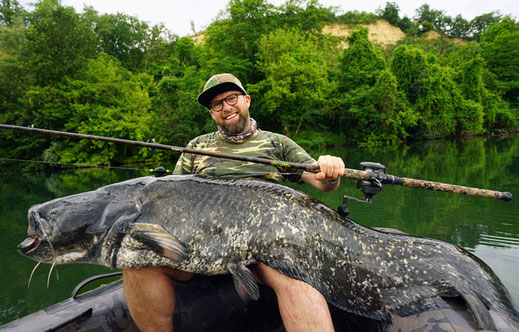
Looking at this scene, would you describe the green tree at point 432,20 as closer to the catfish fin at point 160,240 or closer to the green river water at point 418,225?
the green river water at point 418,225

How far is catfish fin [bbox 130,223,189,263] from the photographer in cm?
174

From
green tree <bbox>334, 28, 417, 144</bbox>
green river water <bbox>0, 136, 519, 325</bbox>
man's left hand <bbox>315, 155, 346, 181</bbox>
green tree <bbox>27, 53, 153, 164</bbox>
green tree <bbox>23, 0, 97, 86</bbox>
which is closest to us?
man's left hand <bbox>315, 155, 346, 181</bbox>

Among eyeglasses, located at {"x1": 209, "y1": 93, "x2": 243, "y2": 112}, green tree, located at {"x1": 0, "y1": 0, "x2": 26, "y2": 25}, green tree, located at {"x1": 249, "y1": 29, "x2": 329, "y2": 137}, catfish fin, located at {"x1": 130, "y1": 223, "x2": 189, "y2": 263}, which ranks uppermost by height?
green tree, located at {"x1": 0, "y1": 0, "x2": 26, "y2": 25}

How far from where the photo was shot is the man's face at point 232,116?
2.91 metres

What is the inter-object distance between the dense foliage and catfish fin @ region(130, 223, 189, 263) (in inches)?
886

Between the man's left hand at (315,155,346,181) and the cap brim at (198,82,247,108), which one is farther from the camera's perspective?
the cap brim at (198,82,247,108)

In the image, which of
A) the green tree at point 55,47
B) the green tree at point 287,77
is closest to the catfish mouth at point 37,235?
the green tree at point 287,77

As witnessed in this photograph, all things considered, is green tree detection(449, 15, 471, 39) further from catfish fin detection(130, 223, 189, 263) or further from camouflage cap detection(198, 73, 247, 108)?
catfish fin detection(130, 223, 189, 263)

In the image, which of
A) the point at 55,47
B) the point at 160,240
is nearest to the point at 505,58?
the point at 160,240

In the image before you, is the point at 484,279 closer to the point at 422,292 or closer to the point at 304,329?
the point at 422,292

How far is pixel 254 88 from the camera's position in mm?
25875

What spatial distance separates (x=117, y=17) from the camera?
4672 centimetres

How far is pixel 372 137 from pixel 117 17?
46.9 meters

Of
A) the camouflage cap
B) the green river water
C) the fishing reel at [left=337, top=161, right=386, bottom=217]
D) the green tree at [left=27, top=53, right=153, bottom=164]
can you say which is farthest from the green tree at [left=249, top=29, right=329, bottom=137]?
the fishing reel at [left=337, top=161, right=386, bottom=217]
